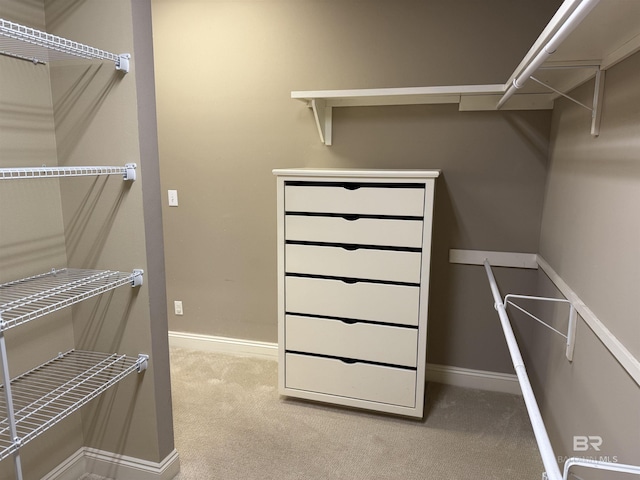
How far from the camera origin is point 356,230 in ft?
7.66

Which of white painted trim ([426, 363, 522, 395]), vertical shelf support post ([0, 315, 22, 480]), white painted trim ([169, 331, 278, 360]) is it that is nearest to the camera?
vertical shelf support post ([0, 315, 22, 480])

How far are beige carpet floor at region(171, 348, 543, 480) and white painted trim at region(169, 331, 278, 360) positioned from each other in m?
0.32

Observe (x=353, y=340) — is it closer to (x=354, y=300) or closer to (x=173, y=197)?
(x=354, y=300)

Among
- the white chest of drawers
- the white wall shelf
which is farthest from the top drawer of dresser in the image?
the white wall shelf

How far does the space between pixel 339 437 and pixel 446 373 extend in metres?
0.88

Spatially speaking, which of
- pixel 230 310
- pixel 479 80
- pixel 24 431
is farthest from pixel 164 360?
pixel 479 80

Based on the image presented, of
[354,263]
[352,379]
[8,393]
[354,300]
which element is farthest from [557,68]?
[8,393]

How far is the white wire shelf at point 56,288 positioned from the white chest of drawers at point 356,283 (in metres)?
0.90

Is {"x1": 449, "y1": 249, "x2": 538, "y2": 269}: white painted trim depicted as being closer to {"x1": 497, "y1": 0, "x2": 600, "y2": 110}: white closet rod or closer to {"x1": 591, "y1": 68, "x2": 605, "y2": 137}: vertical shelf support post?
{"x1": 591, "y1": 68, "x2": 605, "y2": 137}: vertical shelf support post

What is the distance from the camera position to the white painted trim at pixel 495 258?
261 cm

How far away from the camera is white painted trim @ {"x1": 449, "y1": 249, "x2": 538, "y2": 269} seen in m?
2.61

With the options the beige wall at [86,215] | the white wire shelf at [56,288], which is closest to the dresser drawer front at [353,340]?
the beige wall at [86,215]

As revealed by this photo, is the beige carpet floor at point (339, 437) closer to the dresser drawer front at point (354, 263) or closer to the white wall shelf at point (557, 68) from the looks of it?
the dresser drawer front at point (354, 263)

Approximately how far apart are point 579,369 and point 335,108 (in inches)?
75.3
